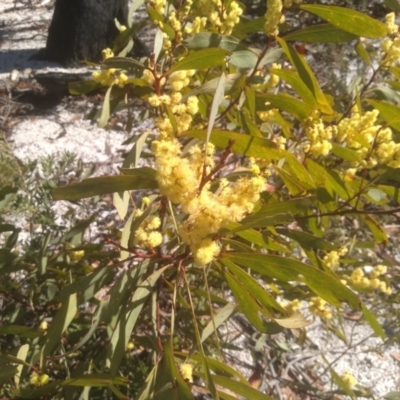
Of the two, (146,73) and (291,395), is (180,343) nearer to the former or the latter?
(291,395)

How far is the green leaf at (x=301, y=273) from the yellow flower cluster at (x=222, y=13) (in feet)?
2.57

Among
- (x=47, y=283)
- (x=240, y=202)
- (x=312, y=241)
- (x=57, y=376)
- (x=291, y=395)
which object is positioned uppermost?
(x=240, y=202)

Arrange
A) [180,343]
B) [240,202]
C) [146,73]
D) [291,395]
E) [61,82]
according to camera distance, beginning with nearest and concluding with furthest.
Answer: [240,202] → [146,73] → [180,343] → [291,395] → [61,82]

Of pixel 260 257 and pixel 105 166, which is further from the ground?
pixel 260 257

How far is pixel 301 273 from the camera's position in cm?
110

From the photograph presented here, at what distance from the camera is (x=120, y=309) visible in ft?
4.73

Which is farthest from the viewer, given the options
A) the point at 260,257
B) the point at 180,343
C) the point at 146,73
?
the point at 180,343

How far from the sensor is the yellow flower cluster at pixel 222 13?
1506mm

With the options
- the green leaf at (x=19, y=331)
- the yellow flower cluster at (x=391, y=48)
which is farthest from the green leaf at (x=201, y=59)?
the green leaf at (x=19, y=331)

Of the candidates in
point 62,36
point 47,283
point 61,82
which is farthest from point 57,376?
point 62,36

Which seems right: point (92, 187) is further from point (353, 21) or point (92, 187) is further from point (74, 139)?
point (74, 139)

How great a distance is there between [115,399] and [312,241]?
3.42 feet

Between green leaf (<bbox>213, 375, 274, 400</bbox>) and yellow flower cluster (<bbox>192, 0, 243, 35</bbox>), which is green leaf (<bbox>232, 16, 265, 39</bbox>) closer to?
yellow flower cluster (<bbox>192, 0, 243, 35</bbox>)

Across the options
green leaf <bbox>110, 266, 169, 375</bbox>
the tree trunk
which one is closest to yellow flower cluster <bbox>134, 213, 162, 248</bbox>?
green leaf <bbox>110, 266, 169, 375</bbox>
